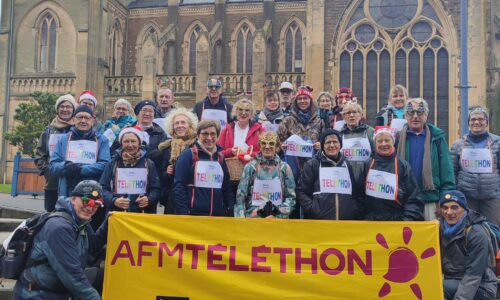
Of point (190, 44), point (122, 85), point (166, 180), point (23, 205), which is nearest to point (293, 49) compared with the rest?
point (190, 44)

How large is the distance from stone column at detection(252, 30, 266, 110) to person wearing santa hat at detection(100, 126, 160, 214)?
2071 centimetres

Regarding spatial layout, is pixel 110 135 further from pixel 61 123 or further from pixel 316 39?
pixel 316 39

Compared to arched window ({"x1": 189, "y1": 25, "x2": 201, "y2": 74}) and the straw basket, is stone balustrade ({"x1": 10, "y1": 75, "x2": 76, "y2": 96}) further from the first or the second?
the straw basket

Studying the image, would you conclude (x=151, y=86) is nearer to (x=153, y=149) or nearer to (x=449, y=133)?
(x=449, y=133)

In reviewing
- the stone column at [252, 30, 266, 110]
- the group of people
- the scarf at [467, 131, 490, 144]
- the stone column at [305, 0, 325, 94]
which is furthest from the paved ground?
the stone column at [305, 0, 325, 94]

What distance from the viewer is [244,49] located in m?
34.7

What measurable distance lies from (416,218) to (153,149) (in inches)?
140

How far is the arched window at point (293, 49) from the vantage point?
33594mm

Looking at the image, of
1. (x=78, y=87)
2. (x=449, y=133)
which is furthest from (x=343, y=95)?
(x=78, y=87)

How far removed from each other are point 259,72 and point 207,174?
21.8 metres

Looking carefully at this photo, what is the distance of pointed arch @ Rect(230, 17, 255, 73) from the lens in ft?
113

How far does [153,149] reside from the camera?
739 cm

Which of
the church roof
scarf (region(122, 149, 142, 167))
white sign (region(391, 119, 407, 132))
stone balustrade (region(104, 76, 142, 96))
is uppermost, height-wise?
the church roof

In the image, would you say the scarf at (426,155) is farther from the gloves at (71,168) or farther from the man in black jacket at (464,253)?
the gloves at (71,168)
